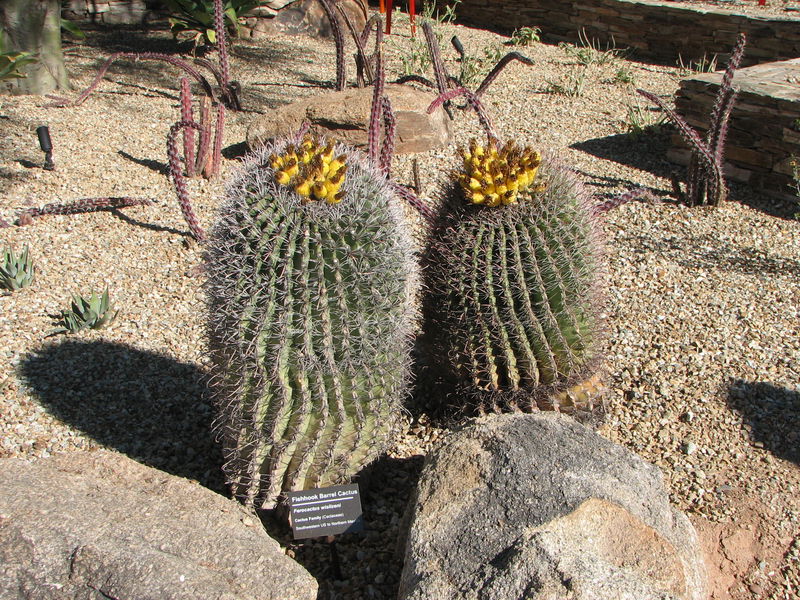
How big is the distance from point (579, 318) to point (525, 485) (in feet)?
2.90

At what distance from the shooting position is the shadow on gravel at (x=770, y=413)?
340cm

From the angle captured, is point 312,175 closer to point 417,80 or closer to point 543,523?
point 543,523

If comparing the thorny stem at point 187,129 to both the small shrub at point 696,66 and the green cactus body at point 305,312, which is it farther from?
the small shrub at point 696,66

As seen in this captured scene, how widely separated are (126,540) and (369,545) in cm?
95

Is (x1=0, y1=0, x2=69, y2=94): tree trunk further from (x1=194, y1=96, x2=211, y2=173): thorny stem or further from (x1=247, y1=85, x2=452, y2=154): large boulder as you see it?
(x1=247, y1=85, x2=452, y2=154): large boulder

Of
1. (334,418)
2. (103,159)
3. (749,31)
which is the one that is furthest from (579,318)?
(749,31)

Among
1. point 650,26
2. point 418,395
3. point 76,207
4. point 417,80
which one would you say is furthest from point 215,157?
point 650,26

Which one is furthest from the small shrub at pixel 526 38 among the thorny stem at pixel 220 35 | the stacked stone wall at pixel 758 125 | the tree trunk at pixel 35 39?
the tree trunk at pixel 35 39

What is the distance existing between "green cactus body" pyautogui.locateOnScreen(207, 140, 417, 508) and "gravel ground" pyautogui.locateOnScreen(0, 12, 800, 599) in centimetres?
41

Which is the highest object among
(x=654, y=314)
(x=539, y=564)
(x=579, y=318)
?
(x=579, y=318)

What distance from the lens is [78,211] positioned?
5020mm

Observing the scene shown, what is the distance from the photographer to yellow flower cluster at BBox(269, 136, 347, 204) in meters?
2.39

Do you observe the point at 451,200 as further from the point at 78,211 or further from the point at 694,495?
the point at 78,211

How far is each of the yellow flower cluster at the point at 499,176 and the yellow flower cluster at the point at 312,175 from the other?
610mm
